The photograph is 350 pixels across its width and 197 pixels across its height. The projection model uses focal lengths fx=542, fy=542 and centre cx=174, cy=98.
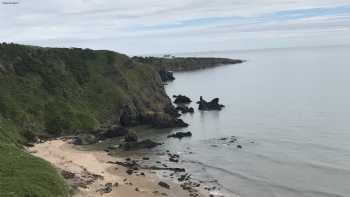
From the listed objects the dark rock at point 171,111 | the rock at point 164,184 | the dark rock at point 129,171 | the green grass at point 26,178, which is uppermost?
the dark rock at point 171,111

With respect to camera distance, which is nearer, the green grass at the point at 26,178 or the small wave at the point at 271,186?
the green grass at the point at 26,178

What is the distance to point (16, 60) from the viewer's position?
288ft

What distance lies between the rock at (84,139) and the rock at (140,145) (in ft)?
16.4

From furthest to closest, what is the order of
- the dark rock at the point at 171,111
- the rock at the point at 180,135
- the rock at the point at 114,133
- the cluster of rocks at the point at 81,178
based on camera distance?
the dark rock at the point at 171,111, the rock at the point at 180,135, the rock at the point at 114,133, the cluster of rocks at the point at 81,178

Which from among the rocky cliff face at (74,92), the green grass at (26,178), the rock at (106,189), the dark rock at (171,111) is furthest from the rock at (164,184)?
the dark rock at (171,111)

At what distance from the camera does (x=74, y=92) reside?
89.8m

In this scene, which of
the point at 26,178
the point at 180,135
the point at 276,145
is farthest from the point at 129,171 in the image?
the point at 180,135

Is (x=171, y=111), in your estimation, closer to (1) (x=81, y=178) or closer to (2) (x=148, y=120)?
(2) (x=148, y=120)

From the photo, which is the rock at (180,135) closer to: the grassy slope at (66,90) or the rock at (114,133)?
the rock at (114,133)

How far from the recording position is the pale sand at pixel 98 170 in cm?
4712

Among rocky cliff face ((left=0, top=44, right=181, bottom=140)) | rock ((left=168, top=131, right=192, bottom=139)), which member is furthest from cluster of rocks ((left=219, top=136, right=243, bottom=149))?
rocky cliff face ((left=0, top=44, right=181, bottom=140))

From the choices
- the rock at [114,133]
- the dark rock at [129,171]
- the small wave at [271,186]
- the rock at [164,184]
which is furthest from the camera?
the rock at [114,133]

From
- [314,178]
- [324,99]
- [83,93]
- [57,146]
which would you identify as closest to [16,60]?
[83,93]

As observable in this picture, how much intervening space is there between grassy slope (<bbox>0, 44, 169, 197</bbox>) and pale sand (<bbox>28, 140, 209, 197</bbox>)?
162 inches
